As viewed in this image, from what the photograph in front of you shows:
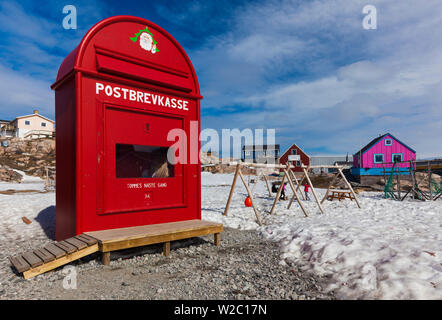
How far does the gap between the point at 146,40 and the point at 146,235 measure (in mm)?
4786

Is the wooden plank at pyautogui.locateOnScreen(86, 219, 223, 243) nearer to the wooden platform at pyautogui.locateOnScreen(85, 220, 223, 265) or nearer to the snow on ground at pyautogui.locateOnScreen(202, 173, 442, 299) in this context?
the wooden platform at pyautogui.locateOnScreen(85, 220, 223, 265)

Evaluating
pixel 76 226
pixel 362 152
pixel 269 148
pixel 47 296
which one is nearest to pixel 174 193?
pixel 76 226

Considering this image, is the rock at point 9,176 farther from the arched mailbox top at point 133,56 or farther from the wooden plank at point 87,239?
the wooden plank at point 87,239

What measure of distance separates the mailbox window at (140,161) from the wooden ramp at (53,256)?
3291 mm

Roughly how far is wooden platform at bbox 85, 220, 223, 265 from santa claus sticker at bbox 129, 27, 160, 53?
4.44 metres

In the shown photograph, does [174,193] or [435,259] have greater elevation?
[174,193]

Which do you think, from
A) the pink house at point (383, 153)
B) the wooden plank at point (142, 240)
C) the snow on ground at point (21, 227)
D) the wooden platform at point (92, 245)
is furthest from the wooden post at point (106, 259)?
the pink house at point (383, 153)

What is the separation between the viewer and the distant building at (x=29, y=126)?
173 ft

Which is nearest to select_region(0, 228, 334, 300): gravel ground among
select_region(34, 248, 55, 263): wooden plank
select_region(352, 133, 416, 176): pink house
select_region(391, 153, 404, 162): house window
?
select_region(34, 248, 55, 263): wooden plank

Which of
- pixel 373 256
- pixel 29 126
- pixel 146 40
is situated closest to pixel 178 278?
pixel 373 256

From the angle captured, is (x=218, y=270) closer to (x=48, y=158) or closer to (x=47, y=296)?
(x=47, y=296)

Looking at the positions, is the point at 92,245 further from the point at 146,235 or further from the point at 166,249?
the point at 166,249

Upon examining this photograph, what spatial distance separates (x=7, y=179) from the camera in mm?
26016
